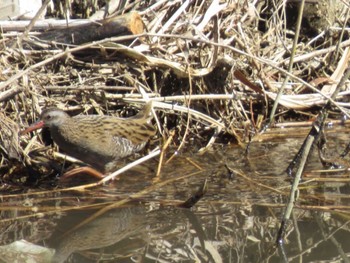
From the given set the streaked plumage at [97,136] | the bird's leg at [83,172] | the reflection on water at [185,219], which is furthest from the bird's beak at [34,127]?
the reflection on water at [185,219]

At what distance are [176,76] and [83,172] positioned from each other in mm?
1293

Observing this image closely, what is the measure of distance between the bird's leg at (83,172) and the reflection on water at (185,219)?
19 centimetres

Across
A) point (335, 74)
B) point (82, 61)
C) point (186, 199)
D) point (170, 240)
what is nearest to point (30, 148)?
point (82, 61)

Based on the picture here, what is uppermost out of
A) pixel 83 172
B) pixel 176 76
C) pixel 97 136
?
pixel 176 76

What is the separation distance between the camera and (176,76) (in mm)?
7105

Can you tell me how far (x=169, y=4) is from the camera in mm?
7418

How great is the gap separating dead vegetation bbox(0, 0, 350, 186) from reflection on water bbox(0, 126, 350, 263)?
0.61 metres

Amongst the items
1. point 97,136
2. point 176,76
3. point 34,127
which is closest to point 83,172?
point 97,136

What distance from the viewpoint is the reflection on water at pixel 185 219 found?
15.3 ft

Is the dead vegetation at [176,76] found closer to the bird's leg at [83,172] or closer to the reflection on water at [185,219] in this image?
the bird's leg at [83,172]

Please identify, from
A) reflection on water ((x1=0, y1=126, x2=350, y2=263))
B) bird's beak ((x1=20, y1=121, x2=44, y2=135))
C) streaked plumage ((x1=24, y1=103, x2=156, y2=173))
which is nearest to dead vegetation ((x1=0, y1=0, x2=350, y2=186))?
bird's beak ((x1=20, y1=121, x2=44, y2=135))

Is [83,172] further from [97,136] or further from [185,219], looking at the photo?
[185,219]

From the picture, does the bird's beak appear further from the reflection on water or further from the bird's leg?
the reflection on water

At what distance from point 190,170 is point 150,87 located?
3.47 feet
